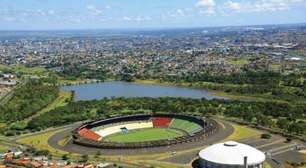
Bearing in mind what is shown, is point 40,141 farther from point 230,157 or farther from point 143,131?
point 230,157

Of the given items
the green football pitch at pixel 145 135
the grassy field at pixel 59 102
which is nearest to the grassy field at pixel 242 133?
the green football pitch at pixel 145 135

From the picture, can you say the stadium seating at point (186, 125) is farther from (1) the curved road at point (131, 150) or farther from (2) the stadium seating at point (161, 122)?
(1) the curved road at point (131, 150)

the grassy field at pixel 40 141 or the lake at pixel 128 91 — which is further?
the lake at pixel 128 91

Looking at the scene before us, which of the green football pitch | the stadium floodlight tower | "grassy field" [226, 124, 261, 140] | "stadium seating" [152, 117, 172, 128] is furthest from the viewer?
"stadium seating" [152, 117, 172, 128]

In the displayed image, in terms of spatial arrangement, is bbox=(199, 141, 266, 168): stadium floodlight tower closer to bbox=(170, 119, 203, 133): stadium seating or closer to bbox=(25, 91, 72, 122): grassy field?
bbox=(170, 119, 203, 133): stadium seating

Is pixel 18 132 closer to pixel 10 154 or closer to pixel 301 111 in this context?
pixel 10 154

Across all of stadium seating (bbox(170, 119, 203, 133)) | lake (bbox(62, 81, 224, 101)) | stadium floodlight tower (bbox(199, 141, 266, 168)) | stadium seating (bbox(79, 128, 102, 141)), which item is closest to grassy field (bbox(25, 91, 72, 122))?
lake (bbox(62, 81, 224, 101))
